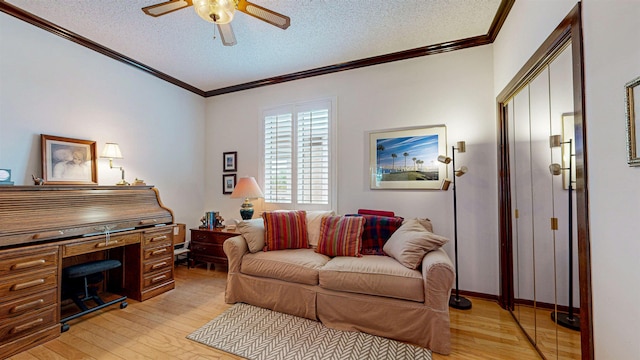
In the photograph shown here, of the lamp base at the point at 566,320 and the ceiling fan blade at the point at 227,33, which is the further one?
the ceiling fan blade at the point at 227,33

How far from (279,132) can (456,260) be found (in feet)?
8.98

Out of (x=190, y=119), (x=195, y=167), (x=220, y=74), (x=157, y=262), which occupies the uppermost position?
(x=220, y=74)

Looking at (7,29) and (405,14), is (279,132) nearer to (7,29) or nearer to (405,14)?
(405,14)

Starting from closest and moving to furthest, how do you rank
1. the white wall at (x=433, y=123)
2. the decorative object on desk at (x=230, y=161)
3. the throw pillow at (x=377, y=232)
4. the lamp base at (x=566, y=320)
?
1. the lamp base at (x=566, y=320)
2. the throw pillow at (x=377, y=232)
3. the white wall at (x=433, y=123)
4. the decorative object on desk at (x=230, y=161)

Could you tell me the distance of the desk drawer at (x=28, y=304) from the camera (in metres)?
1.77

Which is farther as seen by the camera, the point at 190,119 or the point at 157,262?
the point at 190,119

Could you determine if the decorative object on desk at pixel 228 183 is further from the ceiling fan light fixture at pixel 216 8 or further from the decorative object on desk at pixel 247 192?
the ceiling fan light fixture at pixel 216 8

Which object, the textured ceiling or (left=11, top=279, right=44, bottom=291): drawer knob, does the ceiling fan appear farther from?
(left=11, top=279, right=44, bottom=291): drawer knob

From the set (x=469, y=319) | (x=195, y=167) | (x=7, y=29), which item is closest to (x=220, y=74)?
(x=195, y=167)

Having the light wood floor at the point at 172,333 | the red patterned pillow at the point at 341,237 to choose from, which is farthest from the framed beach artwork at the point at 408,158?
the light wood floor at the point at 172,333

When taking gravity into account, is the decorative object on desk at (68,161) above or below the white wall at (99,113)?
below

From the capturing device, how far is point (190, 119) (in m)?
4.10

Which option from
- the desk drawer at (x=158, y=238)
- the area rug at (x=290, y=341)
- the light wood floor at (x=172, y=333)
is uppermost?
the desk drawer at (x=158, y=238)

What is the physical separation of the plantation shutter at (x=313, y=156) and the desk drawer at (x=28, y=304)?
248 centimetres
